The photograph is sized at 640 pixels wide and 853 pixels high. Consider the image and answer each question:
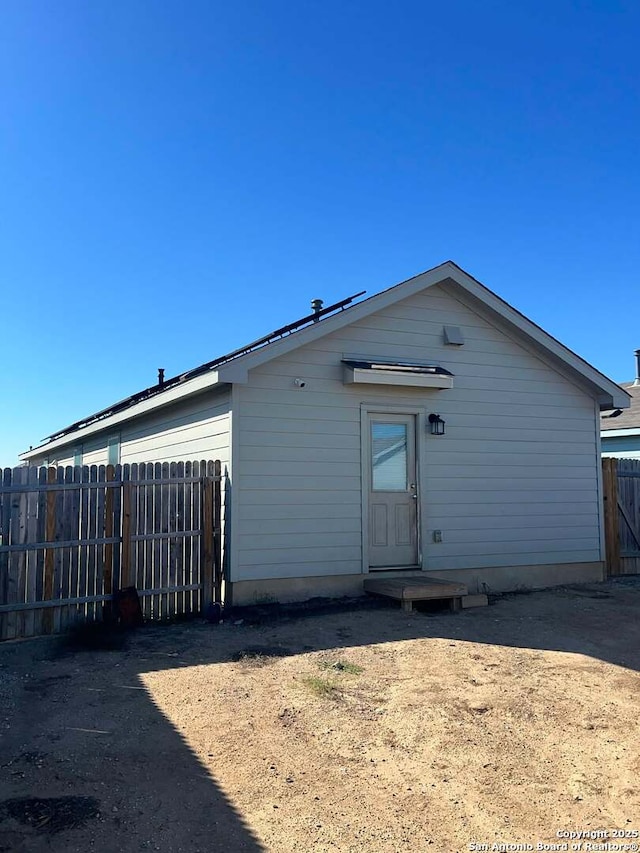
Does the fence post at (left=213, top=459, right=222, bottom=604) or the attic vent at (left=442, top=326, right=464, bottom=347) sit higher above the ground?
the attic vent at (left=442, top=326, right=464, bottom=347)

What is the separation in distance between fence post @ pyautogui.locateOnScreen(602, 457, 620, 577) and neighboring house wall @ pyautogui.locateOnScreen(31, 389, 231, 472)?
7085mm

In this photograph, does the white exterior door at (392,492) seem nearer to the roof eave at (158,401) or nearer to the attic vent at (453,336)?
the attic vent at (453,336)

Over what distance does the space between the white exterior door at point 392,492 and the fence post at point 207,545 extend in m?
2.20

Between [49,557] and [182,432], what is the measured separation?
10.6 ft

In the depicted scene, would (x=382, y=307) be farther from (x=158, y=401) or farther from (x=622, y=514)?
(x=622, y=514)

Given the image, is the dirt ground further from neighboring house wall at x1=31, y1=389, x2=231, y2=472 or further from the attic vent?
the attic vent

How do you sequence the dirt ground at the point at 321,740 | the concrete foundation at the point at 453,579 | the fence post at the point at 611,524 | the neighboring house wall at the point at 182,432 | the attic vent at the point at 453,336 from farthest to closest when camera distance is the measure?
the fence post at the point at 611,524 → the attic vent at the point at 453,336 → the neighboring house wall at the point at 182,432 → the concrete foundation at the point at 453,579 → the dirt ground at the point at 321,740

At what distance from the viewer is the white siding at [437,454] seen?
27.1ft

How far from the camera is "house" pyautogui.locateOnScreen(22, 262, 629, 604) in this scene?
8.22 m

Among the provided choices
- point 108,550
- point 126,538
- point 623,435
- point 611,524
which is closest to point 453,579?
point 611,524

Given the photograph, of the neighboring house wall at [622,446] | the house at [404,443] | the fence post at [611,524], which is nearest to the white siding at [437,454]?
the house at [404,443]

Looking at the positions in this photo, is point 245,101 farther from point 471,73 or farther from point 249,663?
point 249,663

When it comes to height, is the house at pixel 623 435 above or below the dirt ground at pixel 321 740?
above

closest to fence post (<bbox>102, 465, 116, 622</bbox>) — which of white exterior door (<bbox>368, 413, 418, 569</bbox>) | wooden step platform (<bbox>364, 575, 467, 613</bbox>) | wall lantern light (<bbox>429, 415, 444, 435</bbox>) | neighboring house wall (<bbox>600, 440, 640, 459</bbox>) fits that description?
wooden step platform (<bbox>364, 575, 467, 613</bbox>)
